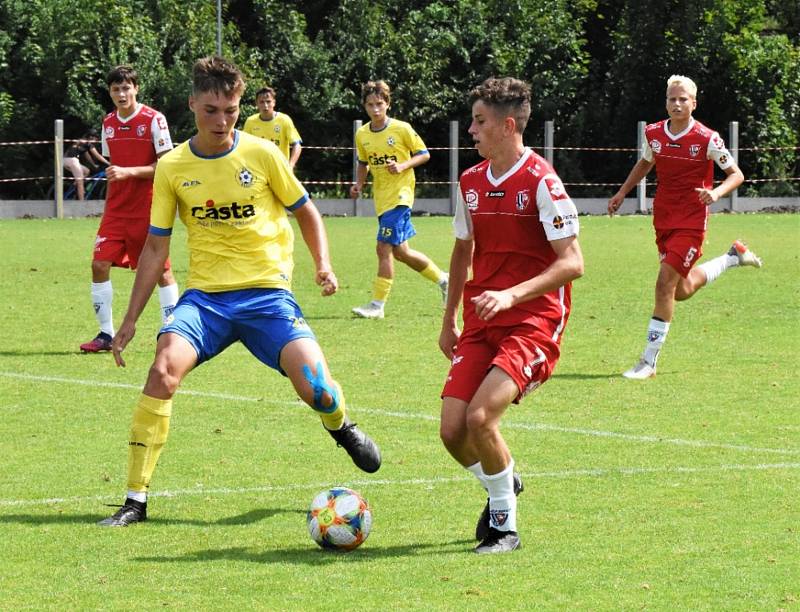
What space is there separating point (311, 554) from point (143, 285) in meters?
1.62

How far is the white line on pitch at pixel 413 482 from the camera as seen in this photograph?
7.23 meters

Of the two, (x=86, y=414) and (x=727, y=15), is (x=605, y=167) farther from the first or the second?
(x=86, y=414)

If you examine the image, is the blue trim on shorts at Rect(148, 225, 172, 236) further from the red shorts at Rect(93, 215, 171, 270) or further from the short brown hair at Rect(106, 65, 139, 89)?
the short brown hair at Rect(106, 65, 139, 89)

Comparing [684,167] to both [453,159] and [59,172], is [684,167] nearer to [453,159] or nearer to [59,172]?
[59,172]

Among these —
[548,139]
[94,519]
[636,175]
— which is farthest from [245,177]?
[548,139]

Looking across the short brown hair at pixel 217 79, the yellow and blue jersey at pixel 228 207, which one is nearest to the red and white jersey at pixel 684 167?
the yellow and blue jersey at pixel 228 207

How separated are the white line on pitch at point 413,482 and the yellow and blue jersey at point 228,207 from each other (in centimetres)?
105

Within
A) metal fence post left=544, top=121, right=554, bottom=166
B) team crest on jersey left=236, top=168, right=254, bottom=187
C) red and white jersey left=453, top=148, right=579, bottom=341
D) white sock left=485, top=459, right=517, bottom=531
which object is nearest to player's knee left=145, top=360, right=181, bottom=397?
team crest on jersey left=236, top=168, right=254, bottom=187

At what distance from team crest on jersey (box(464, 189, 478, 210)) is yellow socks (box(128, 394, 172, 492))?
165 cm

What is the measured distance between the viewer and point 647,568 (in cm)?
591

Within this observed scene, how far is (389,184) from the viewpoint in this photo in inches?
613

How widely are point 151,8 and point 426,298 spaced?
21840 mm

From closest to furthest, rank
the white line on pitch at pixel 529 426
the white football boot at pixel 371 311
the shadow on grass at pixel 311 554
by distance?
the shadow on grass at pixel 311 554 → the white line on pitch at pixel 529 426 → the white football boot at pixel 371 311

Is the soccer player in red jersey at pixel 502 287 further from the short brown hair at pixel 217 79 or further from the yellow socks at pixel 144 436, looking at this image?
the yellow socks at pixel 144 436
